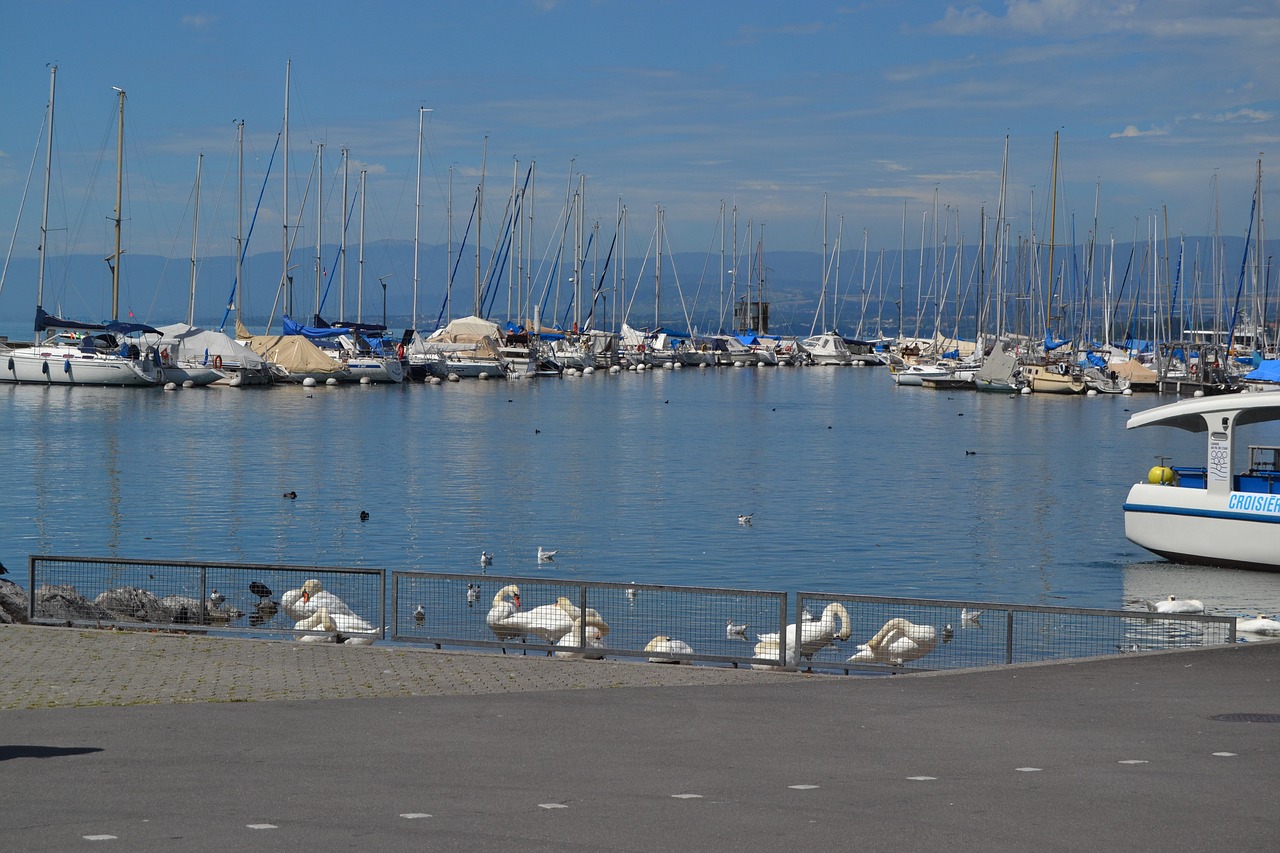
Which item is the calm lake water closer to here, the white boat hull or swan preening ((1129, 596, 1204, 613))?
the white boat hull

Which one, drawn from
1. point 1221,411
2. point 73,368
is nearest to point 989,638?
point 1221,411

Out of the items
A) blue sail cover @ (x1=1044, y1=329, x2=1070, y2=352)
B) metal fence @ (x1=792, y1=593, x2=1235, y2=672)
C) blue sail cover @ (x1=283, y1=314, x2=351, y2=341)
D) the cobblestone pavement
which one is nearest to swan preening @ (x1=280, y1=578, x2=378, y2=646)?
the cobblestone pavement

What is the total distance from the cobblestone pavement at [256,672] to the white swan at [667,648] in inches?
13.0

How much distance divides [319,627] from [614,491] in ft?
97.8

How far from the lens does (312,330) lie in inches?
4289

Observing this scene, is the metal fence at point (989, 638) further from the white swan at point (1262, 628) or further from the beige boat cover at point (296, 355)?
the beige boat cover at point (296, 355)

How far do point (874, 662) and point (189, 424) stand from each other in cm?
6014

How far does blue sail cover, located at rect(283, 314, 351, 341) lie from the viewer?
109m

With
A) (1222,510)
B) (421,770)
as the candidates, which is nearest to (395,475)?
(1222,510)

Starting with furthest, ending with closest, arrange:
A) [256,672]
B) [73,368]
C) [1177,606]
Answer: [73,368] → [1177,606] → [256,672]

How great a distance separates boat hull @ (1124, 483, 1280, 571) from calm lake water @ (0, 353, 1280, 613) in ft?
1.56

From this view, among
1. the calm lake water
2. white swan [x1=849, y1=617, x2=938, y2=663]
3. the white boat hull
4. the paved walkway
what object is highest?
the white boat hull

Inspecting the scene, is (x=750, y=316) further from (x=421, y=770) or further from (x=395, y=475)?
(x=421, y=770)

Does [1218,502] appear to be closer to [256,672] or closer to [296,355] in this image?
[256,672]
